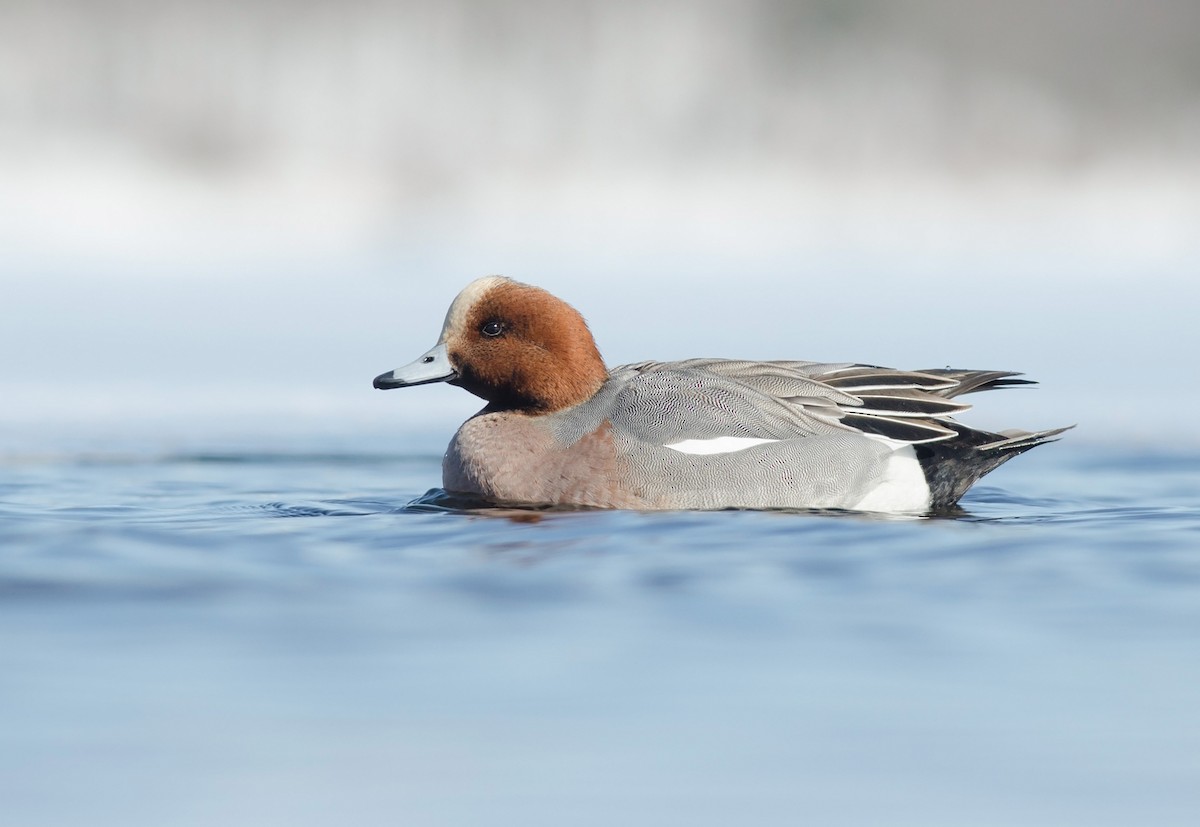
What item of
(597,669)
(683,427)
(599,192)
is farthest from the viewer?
(599,192)

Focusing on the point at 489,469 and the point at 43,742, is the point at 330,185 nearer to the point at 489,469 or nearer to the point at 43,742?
the point at 489,469

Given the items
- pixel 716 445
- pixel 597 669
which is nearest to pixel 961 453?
pixel 716 445

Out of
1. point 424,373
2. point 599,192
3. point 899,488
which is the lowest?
point 899,488

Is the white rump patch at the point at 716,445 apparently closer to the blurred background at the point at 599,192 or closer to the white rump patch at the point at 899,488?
the white rump patch at the point at 899,488

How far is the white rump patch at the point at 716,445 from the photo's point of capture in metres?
5.77

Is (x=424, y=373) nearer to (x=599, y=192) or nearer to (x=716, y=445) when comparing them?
(x=716, y=445)

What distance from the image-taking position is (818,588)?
4453 millimetres

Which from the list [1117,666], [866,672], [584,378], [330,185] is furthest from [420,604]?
[330,185]

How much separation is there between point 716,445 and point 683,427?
13 cm

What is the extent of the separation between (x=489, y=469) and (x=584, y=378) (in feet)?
1.64

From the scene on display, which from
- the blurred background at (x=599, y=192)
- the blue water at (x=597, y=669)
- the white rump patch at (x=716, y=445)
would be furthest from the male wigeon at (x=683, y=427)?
the blurred background at (x=599, y=192)

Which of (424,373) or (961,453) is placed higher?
(424,373)

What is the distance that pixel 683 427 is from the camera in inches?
228

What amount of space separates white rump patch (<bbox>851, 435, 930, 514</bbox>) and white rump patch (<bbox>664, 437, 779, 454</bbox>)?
41 cm
